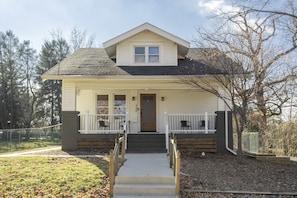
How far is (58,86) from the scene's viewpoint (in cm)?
3625

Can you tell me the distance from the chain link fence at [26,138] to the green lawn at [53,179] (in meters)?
10.7

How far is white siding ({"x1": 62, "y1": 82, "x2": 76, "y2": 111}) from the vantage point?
44.0 feet

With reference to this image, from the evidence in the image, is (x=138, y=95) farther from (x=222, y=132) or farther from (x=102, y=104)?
(x=222, y=132)

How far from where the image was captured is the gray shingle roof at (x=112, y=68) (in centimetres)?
1336

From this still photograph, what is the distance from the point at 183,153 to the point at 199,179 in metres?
4.52

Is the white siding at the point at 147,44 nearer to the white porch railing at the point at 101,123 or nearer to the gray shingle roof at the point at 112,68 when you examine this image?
the gray shingle roof at the point at 112,68

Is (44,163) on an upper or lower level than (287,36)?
lower

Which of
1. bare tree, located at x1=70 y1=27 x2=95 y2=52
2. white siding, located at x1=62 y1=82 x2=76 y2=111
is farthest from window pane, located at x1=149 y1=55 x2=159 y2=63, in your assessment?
bare tree, located at x1=70 y1=27 x2=95 y2=52

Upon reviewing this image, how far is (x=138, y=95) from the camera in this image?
51.1ft

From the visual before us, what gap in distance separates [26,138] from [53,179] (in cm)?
1478

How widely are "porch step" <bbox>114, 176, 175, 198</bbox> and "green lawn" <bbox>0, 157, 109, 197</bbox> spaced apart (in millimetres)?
376

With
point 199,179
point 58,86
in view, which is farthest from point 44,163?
point 58,86

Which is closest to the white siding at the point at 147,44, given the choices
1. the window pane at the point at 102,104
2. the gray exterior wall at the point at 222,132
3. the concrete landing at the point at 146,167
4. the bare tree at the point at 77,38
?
the window pane at the point at 102,104

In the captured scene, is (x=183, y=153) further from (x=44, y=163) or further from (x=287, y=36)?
(x=287, y=36)
